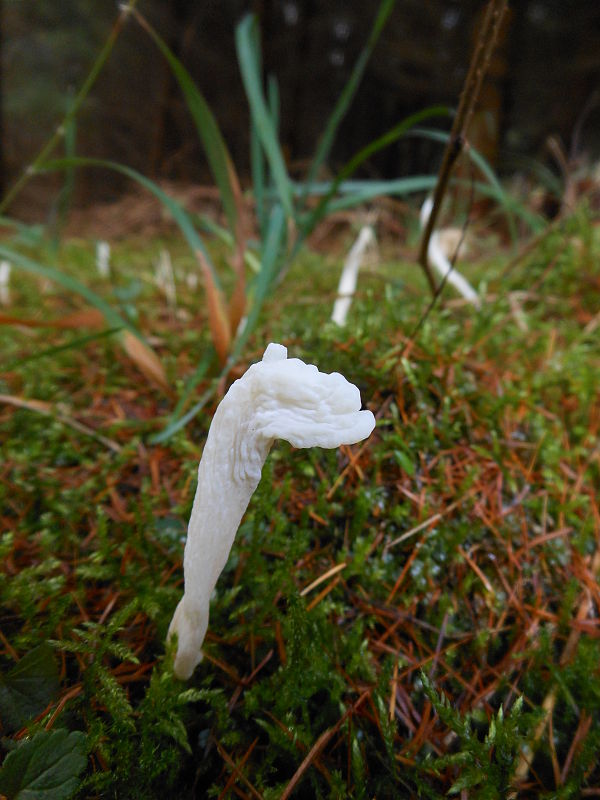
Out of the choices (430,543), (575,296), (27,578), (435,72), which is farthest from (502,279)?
(435,72)

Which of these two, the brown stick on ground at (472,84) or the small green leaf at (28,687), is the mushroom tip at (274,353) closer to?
the small green leaf at (28,687)

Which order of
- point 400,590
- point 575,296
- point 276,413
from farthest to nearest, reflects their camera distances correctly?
point 575,296
point 400,590
point 276,413

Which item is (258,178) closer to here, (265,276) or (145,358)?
(265,276)

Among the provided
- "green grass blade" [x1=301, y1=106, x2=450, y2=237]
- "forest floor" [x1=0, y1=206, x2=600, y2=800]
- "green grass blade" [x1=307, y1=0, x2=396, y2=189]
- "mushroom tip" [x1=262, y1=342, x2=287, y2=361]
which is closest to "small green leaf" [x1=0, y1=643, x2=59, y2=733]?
"forest floor" [x1=0, y1=206, x2=600, y2=800]

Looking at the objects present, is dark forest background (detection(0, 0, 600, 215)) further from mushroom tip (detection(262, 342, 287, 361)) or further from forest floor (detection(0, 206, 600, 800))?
mushroom tip (detection(262, 342, 287, 361))

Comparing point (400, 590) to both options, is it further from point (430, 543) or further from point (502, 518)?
point (502, 518)

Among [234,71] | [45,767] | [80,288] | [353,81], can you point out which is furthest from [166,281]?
[234,71]
